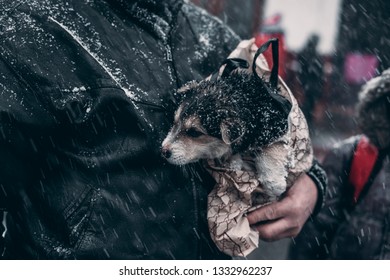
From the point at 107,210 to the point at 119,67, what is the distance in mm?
512

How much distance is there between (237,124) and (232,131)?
0.12 ft

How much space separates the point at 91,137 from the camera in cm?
149

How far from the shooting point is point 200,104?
1828 millimetres

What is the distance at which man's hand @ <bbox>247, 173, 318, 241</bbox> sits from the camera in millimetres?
1827

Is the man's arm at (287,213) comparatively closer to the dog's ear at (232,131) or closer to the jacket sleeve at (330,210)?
the dog's ear at (232,131)

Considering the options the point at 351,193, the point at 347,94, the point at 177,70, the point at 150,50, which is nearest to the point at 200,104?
the point at 177,70

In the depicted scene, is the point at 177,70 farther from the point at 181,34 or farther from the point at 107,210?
the point at 107,210

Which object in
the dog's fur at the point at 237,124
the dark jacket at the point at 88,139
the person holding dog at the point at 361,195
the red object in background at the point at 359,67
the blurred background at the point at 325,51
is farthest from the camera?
the red object in background at the point at 359,67

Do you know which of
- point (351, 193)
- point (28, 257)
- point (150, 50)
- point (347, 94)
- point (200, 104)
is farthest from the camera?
point (347, 94)

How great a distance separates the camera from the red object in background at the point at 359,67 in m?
9.53

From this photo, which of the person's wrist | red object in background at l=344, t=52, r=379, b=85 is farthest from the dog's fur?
red object in background at l=344, t=52, r=379, b=85

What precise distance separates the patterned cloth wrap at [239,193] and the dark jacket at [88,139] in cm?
8

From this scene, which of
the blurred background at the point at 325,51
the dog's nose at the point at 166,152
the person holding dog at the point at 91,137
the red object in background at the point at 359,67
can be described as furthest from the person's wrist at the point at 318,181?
the red object in background at the point at 359,67

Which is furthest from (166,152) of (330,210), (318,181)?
(330,210)
